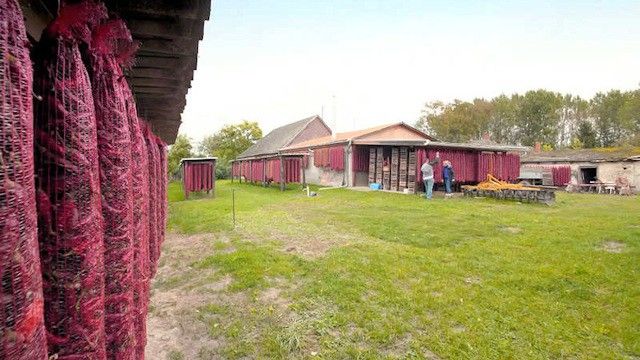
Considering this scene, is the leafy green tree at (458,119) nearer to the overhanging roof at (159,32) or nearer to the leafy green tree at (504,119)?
the leafy green tree at (504,119)

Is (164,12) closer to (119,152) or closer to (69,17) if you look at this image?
(69,17)

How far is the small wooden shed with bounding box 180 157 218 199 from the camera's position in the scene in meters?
19.0

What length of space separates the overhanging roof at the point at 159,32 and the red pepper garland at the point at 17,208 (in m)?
1.21

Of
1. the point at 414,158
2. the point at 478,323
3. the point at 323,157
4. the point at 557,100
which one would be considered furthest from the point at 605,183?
the point at 557,100

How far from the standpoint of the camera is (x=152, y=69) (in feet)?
11.9

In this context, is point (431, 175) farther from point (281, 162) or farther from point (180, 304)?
point (180, 304)

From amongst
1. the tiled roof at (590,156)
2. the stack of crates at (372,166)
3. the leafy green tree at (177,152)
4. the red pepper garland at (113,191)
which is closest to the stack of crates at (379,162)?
the stack of crates at (372,166)

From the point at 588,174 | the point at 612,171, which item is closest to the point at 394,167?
the point at 612,171

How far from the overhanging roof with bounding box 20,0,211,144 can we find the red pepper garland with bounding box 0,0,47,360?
1.21 meters

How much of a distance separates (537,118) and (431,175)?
2110 inches

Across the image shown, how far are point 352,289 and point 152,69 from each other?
4239 millimetres

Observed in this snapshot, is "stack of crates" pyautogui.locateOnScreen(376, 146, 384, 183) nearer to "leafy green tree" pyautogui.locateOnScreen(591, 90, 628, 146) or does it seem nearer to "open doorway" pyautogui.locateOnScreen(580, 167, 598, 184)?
"open doorway" pyautogui.locateOnScreen(580, 167, 598, 184)

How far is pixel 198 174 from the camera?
19406mm

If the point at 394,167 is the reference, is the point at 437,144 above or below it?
above
